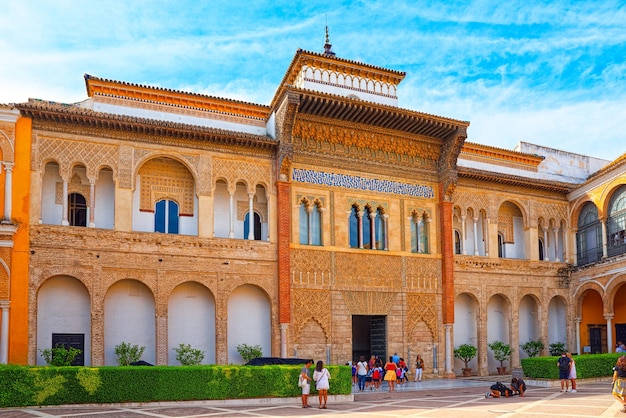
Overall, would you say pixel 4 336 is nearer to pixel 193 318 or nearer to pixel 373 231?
pixel 193 318

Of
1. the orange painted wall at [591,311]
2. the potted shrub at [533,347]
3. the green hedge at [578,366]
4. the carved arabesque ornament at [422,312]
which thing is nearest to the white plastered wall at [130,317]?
the carved arabesque ornament at [422,312]

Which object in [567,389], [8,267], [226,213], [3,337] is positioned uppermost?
[226,213]

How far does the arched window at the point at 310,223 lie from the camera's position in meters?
22.0

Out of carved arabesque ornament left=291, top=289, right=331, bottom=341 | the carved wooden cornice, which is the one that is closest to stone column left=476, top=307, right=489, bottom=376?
the carved wooden cornice

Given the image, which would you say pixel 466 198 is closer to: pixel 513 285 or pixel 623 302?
pixel 513 285

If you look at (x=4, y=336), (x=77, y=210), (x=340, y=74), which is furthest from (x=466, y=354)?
(x=4, y=336)

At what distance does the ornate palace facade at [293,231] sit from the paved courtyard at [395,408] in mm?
4330

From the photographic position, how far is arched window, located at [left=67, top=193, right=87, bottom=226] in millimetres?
19547

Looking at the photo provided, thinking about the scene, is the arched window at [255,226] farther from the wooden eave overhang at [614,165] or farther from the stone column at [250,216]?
the wooden eave overhang at [614,165]

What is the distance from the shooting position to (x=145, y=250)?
19.6 metres

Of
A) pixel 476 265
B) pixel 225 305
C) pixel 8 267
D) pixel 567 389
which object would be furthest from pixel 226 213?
pixel 567 389

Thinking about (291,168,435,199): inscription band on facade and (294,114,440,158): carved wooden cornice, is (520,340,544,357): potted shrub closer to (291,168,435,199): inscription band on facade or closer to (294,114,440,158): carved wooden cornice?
(291,168,435,199): inscription band on facade

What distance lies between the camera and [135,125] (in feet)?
64.8

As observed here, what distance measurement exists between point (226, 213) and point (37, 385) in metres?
8.91
